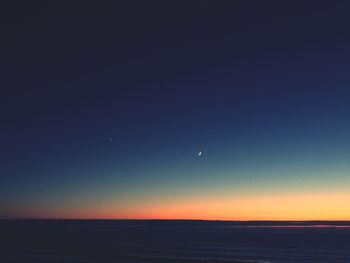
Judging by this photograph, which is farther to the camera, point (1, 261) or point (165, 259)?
point (165, 259)

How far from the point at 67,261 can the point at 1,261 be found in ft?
27.3

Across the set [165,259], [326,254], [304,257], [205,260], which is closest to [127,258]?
[165,259]

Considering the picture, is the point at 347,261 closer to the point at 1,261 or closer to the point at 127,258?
the point at 127,258

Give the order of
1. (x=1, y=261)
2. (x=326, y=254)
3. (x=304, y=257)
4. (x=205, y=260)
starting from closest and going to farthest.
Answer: (x=1, y=261)
(x=205, y=260)
(x=304, y=257)
(x=326, y=254)

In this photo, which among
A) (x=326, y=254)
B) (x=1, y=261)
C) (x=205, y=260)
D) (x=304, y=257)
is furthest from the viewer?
(x=326, y=254)

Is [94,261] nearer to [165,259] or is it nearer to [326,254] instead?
[165,259]

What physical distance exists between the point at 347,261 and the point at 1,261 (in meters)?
45.1

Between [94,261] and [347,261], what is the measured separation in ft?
110

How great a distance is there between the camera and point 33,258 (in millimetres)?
63750

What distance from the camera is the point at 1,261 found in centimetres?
5728

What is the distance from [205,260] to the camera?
202ft

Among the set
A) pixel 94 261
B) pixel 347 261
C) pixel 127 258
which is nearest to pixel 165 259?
pixel 127 258

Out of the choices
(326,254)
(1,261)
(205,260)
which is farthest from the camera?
(326,254)

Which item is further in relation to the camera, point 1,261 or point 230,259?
point 230,259
